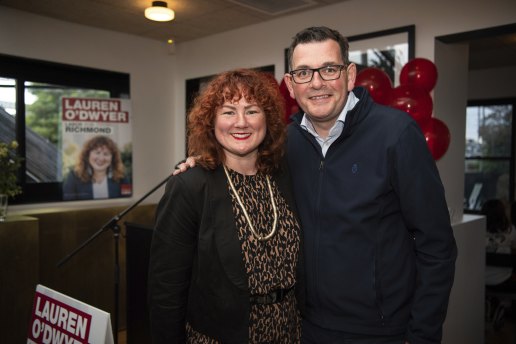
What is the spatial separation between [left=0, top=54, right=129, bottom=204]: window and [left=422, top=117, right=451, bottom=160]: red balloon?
3.12m

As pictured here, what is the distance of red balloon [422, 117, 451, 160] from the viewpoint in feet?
8.82

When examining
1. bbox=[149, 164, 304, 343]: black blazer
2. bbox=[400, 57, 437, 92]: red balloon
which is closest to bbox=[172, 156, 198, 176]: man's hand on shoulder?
bbox=[149, 164, 304, 343]: black blazer

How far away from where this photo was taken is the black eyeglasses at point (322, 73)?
150cm

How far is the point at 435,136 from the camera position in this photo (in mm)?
2713

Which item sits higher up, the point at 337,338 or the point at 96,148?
the point at 96,148

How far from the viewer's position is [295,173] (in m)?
1.63

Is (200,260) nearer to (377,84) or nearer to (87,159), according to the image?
(377,84)

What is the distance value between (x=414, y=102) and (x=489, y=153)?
15.5 ft

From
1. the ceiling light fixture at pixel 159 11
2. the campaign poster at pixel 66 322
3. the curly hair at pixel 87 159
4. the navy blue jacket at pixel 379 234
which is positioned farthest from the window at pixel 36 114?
the navy blue jacket at pixel 379 234

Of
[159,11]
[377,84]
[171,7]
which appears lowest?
[377,84]

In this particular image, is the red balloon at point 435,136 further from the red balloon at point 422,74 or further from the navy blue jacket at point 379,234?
the navy blue jacket at point 379,234

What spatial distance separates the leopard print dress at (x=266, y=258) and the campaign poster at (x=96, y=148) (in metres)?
3.12

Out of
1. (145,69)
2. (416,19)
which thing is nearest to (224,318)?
(416,19)

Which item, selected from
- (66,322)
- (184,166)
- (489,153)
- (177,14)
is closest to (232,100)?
(184,166)
